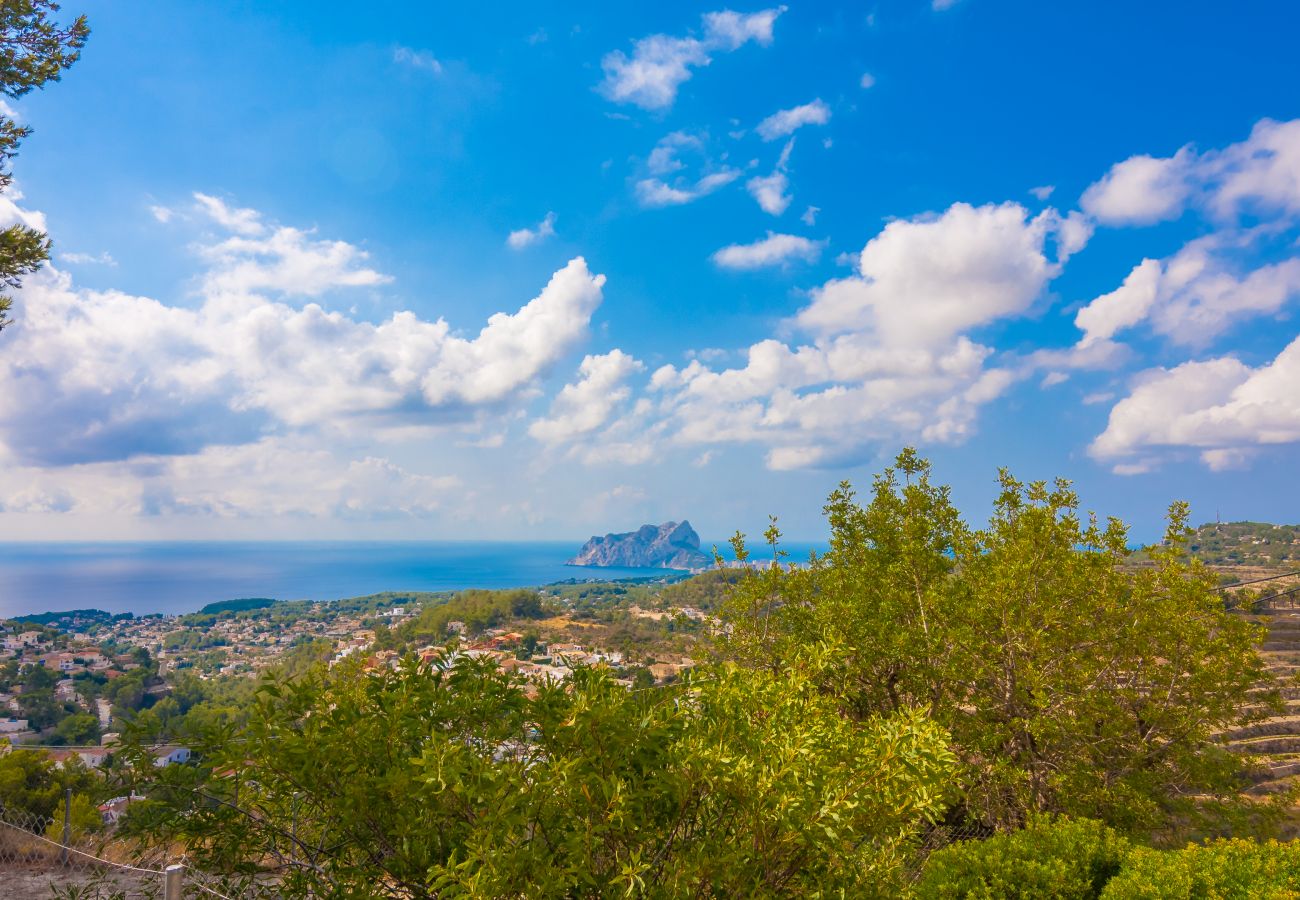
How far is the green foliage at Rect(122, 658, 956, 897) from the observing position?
2.68 meters

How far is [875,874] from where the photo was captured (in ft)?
10.3

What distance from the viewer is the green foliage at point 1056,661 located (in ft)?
26.6

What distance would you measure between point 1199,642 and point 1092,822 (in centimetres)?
373

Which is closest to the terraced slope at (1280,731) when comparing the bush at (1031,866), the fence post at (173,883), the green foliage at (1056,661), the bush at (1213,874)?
the green foliage at (1056,661)

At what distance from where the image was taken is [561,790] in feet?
8.93

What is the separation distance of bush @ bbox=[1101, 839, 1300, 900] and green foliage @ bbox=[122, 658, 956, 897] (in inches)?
134

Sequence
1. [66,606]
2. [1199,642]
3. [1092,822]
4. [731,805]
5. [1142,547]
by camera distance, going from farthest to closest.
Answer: [66,606] < [1142,547] < [1199,642] < [1092,822] < [731,805]

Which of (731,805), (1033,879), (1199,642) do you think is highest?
(731,805)

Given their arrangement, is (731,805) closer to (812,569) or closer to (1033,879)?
(1033,879)

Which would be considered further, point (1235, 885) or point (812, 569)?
point (812, 569)

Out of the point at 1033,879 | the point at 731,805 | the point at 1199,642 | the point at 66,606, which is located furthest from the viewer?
the point at 66,606

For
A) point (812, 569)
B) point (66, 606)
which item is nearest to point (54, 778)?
point (812, 569)

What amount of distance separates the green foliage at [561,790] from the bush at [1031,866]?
2.80m

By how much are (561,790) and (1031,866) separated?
16.4 ft
